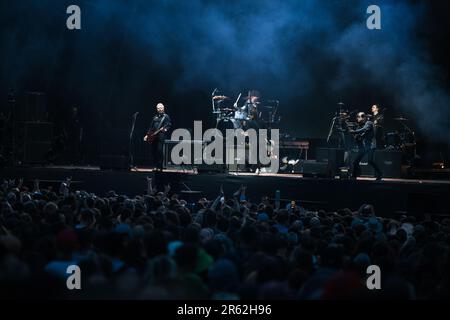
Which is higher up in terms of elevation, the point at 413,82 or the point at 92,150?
the point at 413,82

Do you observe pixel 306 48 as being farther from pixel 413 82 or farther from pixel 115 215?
pixel 115 215

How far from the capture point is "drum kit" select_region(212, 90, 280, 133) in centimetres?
1945

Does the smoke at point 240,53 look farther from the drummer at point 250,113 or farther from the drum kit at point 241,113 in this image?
the drummer at point 250,113

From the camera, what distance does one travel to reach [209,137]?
62.0 feet

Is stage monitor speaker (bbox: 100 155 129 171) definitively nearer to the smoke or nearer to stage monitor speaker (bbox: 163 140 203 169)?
stage monitor speaker (bbox: 163 140 203 169)

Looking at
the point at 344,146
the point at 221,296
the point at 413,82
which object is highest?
the point at 413,82

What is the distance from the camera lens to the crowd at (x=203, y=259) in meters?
5.32

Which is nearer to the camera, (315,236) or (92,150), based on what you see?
(315,236)

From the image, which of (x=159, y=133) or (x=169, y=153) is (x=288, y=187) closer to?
(x=159, y=133)

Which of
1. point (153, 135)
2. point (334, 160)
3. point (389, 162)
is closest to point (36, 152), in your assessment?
point (153, 135)

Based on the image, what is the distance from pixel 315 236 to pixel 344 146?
10456 mm

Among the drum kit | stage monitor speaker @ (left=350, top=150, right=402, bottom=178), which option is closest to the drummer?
the drum kit

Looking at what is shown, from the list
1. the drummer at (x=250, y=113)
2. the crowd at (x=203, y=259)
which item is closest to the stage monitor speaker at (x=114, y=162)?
the drummer at (x=250, y=113)

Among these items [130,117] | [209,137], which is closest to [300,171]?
[209,137]
